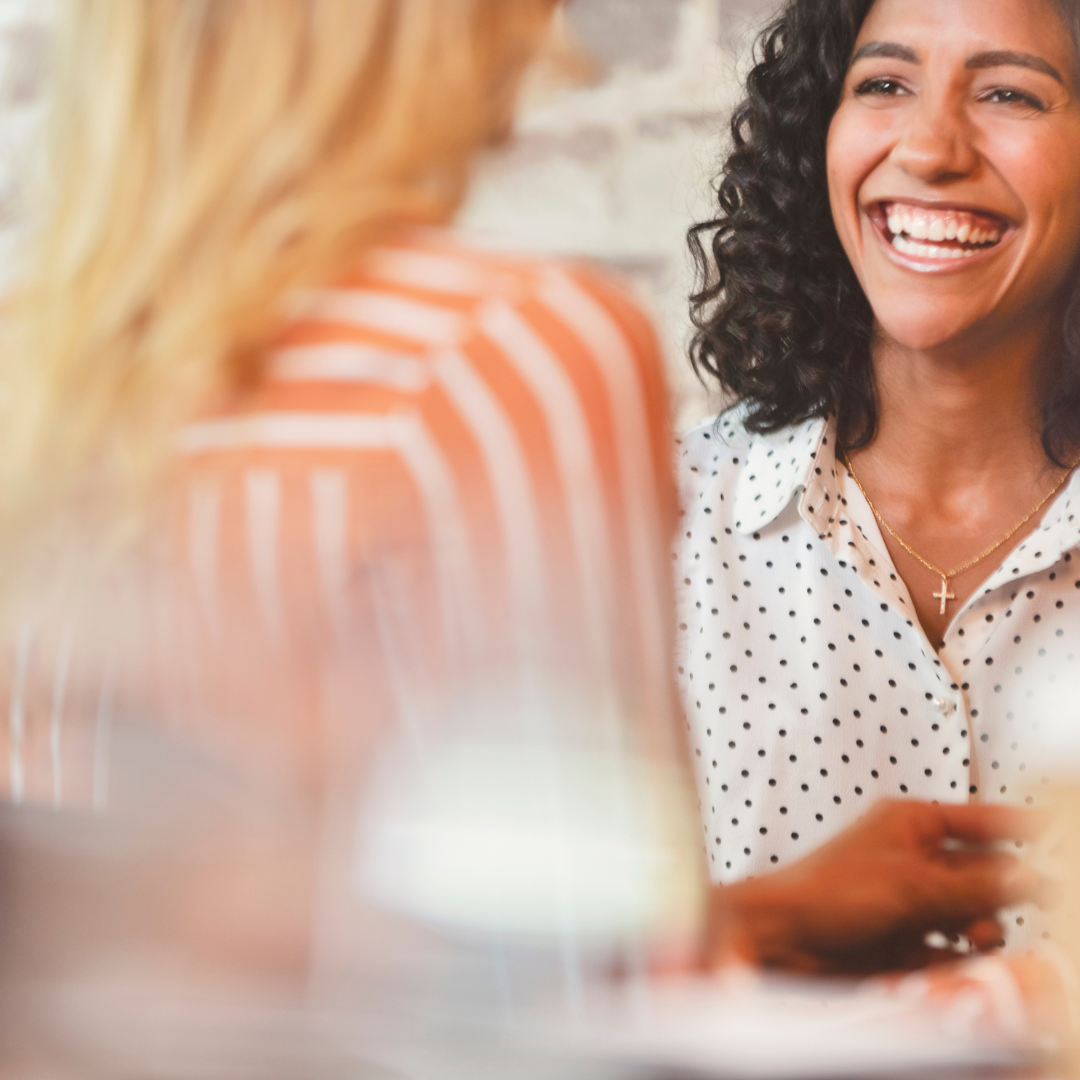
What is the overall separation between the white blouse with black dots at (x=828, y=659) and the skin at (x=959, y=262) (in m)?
0.02

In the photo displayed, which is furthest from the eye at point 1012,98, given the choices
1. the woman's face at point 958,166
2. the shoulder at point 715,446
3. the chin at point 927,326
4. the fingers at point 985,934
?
the fingers at point 985,934

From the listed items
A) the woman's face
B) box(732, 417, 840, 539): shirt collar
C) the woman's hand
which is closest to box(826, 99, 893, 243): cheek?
the woman's face

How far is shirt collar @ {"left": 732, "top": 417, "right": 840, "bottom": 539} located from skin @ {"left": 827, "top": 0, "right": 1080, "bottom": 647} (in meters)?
0.03

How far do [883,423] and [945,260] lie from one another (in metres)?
0.11

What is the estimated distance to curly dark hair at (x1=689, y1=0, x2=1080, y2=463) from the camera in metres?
0.59

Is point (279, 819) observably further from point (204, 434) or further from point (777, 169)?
point (777, 169)

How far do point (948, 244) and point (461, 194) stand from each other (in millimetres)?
361

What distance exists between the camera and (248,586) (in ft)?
0.81

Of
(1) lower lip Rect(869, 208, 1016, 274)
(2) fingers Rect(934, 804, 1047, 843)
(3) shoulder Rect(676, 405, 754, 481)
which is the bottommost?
(2) fingers Rect(934, 804, 1047, 843)

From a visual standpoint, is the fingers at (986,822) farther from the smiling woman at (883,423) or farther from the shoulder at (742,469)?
the shoulder at (742,469)

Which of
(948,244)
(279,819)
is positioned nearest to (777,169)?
(948,244)

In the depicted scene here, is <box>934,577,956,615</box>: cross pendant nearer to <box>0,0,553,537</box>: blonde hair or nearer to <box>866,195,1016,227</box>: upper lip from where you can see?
<box>866,195,1016,227</box>: upper lip

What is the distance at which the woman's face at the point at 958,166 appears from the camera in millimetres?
477

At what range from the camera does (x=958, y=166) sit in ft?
1.65
